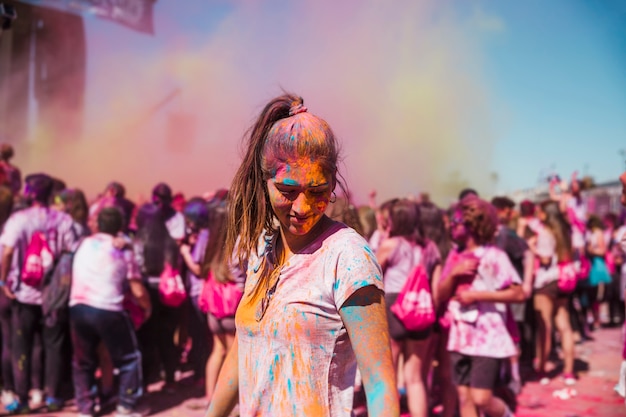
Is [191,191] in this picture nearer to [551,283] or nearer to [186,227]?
[186,227]

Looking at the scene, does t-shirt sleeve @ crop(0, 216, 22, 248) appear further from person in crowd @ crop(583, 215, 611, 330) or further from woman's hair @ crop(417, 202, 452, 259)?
person in crowd @ crop(583, 215, 611, 330)

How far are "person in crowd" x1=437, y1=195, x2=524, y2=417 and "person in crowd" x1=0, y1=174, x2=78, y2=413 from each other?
3.31 metres

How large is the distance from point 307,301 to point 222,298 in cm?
309

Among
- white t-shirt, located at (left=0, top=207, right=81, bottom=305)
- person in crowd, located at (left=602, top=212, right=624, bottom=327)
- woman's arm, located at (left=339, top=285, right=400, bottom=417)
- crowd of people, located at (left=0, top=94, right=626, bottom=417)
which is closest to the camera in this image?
woman's arm, located at (left=339, top=285, right=400, bottom=417)

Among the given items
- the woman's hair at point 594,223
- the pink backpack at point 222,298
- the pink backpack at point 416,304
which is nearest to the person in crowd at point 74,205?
the pink backpack at point 222,298

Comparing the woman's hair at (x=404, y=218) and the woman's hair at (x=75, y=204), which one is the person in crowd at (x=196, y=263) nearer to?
the woman's hair at (x=75, y=204)

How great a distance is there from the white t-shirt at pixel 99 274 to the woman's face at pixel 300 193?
11.2ft

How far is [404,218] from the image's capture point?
176 inches

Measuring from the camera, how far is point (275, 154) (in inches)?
59.7

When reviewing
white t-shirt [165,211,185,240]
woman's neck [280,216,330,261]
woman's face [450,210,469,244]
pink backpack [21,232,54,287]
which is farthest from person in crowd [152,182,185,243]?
woman's neck [280,216,330,261]

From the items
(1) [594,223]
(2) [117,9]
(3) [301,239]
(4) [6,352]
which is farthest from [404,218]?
(2) [117,9]

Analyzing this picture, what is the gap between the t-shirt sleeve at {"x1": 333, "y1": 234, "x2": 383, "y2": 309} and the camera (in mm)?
1390

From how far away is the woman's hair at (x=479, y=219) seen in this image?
12.6ft

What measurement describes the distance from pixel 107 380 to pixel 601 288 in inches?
326
